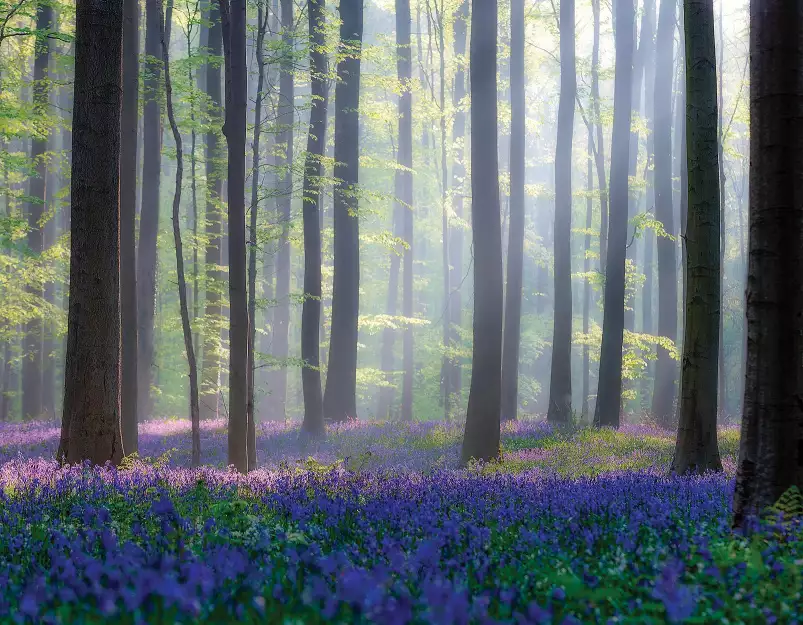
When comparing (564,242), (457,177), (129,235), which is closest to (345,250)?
(564,242)

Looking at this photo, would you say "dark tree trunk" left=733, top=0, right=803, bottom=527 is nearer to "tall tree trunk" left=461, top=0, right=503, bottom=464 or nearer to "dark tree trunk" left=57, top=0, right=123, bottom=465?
"dark tree trunk" left=57, top=0, right=123, bottom=465

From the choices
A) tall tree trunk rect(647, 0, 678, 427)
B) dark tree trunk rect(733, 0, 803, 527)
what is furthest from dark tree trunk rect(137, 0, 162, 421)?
dark tree trunk rect(733, 0, 803, 527)

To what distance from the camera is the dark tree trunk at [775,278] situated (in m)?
5.35

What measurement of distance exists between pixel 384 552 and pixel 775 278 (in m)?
3.39

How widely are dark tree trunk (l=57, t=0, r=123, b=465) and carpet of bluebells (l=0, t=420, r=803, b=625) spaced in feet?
3.83

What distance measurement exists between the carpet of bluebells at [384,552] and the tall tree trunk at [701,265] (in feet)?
5.89

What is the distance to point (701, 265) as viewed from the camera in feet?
32.8

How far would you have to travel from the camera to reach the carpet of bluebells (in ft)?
8.24

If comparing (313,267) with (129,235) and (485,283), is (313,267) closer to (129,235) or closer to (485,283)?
(129,235)

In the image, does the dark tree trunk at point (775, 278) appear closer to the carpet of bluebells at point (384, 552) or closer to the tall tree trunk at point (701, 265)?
the carpet of bluebells at point (384, 552)

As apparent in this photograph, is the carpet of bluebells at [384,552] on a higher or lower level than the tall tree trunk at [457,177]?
lower

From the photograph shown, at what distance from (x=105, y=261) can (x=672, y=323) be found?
1982 centimetres

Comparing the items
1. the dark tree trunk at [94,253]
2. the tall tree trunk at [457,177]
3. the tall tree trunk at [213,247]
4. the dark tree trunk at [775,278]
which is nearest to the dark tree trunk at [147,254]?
the tall tree trunk at [213,247]

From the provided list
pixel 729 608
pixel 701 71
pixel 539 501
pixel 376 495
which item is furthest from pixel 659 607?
pixel 701 71
